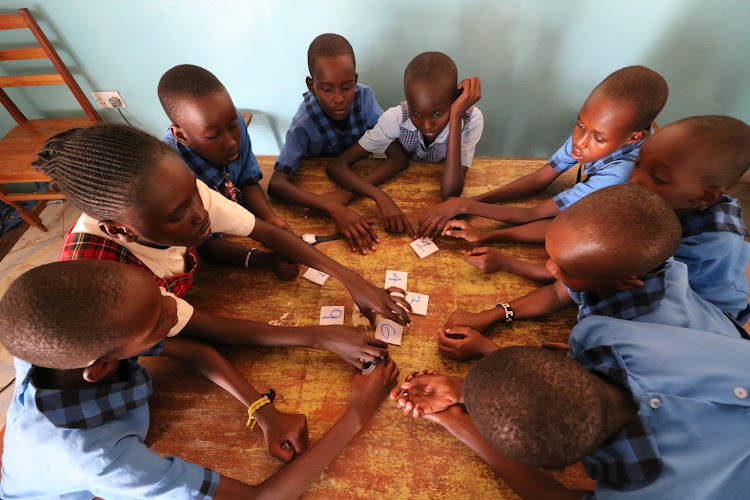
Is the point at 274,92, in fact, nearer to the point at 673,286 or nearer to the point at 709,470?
the point at 673,286

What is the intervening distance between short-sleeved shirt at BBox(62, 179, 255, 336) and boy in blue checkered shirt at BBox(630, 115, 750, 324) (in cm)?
145

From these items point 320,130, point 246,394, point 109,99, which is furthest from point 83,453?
point 109,99

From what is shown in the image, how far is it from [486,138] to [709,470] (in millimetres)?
2356

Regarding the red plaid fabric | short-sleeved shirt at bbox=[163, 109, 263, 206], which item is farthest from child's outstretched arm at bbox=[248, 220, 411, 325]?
the red plaid fabric

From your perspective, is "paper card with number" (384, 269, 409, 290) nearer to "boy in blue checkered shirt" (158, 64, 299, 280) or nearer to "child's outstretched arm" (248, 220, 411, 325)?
"child's outstretched arm" (248, 220, 411, 325)

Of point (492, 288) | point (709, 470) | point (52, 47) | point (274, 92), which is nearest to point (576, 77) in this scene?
point (492, 288)

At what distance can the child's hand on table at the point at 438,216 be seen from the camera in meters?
1.52

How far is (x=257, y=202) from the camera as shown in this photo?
5.61ft

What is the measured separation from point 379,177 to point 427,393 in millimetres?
1069

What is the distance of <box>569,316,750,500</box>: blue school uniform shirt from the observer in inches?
29.6

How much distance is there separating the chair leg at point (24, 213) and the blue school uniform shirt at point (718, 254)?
12.7 feet

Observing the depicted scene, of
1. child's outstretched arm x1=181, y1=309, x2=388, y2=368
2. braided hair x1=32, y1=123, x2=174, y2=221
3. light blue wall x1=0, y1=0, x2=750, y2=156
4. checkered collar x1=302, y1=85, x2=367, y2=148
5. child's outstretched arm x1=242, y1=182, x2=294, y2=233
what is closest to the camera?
braided hair x1=32, y1=123, x2=174, y2=221

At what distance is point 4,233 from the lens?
112 inches

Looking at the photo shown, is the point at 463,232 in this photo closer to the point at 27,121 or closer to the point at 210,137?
the point at 210,137
